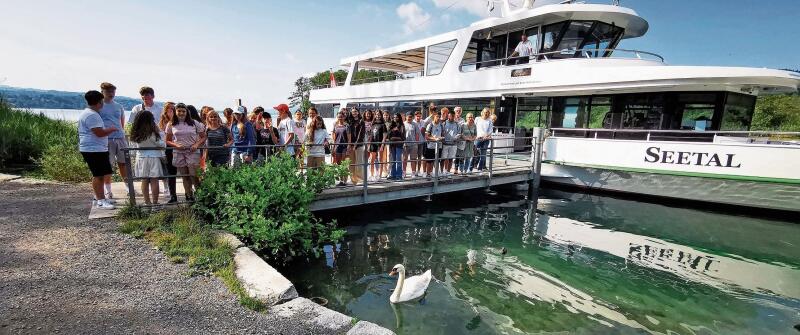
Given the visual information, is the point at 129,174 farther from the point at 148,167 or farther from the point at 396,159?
the point at 396,159

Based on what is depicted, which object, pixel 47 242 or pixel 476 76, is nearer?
pixel 47 242

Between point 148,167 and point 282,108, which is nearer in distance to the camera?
point 148,167

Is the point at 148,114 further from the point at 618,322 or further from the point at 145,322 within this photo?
the point at 618,322

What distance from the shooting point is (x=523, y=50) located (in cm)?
1142

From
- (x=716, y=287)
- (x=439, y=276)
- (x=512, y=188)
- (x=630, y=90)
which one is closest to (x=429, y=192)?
(x=439, y=276)

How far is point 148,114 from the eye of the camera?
5676 mm

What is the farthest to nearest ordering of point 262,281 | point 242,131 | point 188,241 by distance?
point 242,131 < point 188,241 < point 262,281

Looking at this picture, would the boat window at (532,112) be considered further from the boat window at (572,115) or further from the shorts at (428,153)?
the shorts at (428,153)

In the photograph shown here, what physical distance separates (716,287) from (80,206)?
9765 millimetres

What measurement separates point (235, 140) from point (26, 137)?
777cm

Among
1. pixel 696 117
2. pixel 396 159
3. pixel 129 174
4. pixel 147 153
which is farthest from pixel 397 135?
pixel 696 117

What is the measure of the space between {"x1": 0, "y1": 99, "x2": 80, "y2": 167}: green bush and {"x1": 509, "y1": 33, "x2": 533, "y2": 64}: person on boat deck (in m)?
12.5

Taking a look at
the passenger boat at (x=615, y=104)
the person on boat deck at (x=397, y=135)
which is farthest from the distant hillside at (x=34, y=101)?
the passenger boat at (x=615, y=104)

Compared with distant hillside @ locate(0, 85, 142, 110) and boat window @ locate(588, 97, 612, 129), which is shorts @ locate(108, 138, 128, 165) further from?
boat window @ locate(588, 97, 612, 129)
